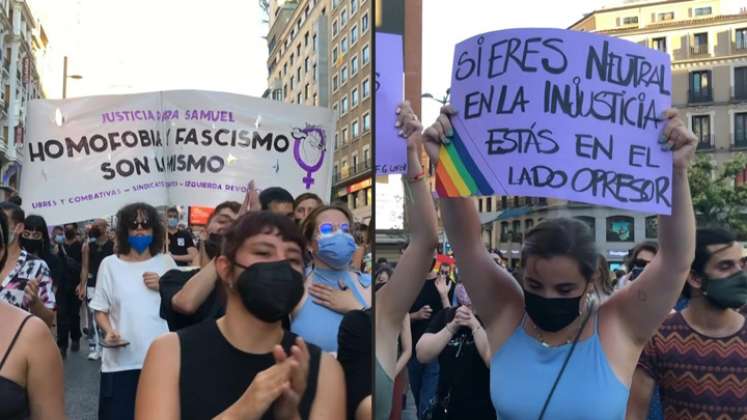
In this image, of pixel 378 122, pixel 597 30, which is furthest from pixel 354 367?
pixel 597 30

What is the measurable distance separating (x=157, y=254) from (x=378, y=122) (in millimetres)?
2477

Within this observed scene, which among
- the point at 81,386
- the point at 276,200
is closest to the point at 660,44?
the point at 276,200

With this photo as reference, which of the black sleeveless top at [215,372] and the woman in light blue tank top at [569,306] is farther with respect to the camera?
the woman in light blue tank top at [569,306]

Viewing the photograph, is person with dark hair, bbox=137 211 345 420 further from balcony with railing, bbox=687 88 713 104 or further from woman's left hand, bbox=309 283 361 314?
balcony with railing, bbox=687 88 713 104

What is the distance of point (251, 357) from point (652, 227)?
1.14 meters

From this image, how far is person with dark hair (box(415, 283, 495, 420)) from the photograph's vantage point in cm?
284

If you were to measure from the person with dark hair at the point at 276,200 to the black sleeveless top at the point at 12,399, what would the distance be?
1.47 meters

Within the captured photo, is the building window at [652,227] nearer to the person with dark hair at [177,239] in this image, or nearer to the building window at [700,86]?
the building window at [700,86]

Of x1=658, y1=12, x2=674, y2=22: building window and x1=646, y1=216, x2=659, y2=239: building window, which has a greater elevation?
x1=658, y1=12, x2=674, y2=22: building window

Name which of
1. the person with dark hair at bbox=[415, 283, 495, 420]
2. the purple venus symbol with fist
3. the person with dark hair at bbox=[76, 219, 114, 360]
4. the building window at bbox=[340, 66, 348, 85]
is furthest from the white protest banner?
the person with dark hair at bbox=[76, 219, 114, 360]

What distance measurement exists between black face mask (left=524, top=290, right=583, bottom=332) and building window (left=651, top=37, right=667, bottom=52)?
2.31 feet

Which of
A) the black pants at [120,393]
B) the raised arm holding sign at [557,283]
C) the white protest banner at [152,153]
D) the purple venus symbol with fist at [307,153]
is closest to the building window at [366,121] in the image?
the raised arm holding sign at [557,283]

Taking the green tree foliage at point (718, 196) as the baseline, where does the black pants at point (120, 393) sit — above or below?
below

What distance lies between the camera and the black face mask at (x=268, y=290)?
1.79 metres
